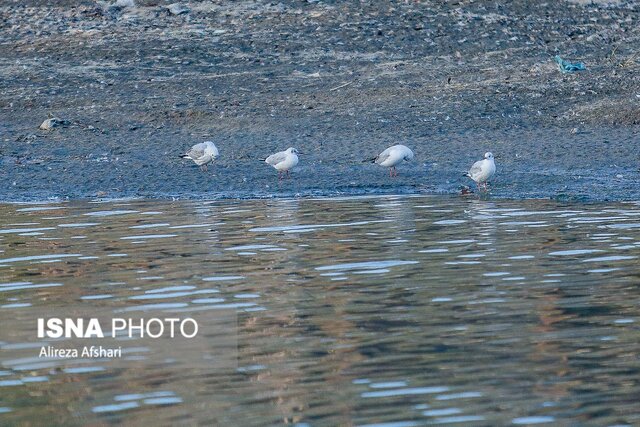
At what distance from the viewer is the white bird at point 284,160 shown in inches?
592

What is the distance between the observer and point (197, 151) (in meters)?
15.6

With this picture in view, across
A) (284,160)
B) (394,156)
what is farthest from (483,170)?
(284,160)

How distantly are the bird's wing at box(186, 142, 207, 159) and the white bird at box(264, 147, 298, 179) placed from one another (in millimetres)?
779

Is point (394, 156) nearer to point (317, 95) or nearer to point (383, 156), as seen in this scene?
point (383, 156)

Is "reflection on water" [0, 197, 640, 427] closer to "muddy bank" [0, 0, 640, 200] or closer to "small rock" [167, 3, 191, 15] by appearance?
"muddy bank" [0, 0, 640, 200]

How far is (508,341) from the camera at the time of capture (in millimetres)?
7629

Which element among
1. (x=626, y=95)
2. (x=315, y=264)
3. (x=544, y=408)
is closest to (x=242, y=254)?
(x=315, y=264)

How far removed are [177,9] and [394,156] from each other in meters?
7.34

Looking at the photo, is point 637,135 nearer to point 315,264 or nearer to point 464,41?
point 464,41

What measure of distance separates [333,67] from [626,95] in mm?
4147

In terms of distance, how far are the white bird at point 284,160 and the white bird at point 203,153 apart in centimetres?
67

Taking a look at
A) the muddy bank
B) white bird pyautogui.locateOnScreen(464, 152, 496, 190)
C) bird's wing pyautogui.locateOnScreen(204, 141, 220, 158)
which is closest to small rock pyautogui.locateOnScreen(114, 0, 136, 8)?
the muddy bank

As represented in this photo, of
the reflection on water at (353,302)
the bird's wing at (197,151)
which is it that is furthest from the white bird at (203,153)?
the reflection on water at (353,302)

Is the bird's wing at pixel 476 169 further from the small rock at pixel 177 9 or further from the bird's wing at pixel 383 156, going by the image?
the small rock at pixel 177 9
